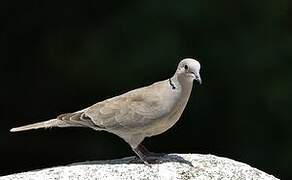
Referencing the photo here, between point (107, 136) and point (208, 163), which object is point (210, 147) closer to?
point (107, 136)

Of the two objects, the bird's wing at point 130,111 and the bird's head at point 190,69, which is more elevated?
the bird's head at point 190,69

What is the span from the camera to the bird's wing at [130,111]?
520 centimetres

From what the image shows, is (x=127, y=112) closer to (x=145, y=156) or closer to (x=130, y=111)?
(x=130, y=111)

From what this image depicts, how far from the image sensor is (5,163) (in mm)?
8766

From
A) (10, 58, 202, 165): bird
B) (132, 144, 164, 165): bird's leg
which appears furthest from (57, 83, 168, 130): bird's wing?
(132, 144, 164, 165): bird's leg

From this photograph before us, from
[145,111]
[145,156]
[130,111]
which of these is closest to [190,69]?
[145,111]

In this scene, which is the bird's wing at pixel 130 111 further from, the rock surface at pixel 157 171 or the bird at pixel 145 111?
the rock surface at pixel 157 171

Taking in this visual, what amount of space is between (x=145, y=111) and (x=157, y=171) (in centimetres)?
35

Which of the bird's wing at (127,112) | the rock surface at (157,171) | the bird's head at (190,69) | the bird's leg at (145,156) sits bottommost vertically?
the rock surface at (157,171)

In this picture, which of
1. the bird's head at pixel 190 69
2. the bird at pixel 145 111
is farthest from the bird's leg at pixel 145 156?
the bird's head at pixel 190 69

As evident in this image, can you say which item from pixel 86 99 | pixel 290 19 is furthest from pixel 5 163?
pixel 290 19

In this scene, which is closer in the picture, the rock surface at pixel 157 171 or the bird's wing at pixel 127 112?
the rock surface at pixel 157 171

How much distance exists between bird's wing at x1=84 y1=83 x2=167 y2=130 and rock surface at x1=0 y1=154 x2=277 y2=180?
0.22 meters

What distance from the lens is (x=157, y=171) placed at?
5109 millimetres
